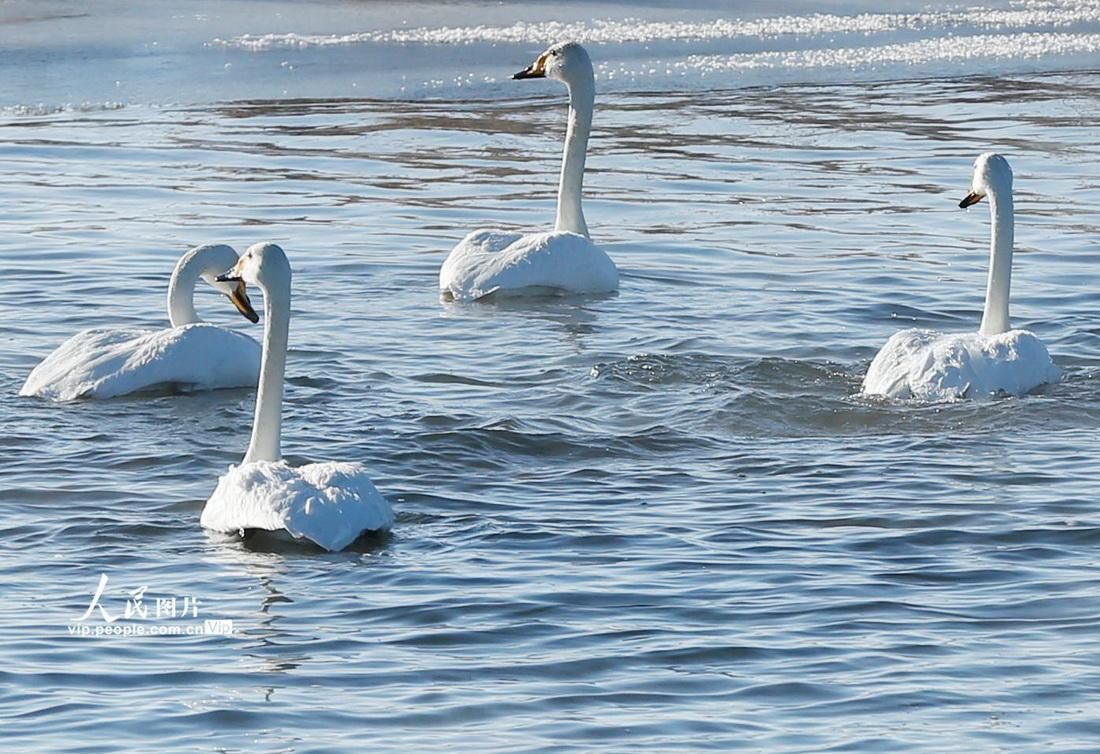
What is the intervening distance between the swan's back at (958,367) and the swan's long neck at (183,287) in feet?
9.58

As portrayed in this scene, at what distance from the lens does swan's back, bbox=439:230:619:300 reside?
37.3ft

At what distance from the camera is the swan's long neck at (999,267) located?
9.59 meters

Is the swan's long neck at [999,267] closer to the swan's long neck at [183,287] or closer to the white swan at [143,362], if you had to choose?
the white swan at [143,362]

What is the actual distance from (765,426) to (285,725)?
3.57m

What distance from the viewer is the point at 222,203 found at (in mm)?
13812

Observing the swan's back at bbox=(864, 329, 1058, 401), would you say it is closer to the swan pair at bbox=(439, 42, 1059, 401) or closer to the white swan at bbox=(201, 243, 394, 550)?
the swan pair at bbox=(439, 42, 1059, 401)

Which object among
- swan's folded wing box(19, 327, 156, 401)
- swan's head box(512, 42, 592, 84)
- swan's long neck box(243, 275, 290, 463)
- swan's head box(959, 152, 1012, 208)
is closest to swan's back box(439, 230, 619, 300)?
swan's head box(512, 42, 592, 84)

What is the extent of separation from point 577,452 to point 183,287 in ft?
7.37

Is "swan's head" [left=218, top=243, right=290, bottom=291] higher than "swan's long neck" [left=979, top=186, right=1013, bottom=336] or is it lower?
higher

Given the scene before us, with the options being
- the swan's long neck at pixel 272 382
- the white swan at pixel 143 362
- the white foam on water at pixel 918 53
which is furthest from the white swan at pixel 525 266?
the white foam on water at pixel 918 53

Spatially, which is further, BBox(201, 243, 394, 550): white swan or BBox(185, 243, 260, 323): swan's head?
BBox(185, 243, 260, 323): swan's head

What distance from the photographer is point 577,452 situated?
835 cm

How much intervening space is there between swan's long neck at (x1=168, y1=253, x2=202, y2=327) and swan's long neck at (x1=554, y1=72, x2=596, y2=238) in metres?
3.17

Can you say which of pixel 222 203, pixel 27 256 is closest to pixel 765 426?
pixel 27 256
